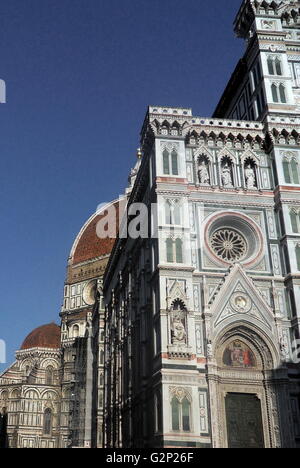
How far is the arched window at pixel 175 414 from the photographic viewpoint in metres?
24.2

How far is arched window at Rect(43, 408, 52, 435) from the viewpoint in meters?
63.7

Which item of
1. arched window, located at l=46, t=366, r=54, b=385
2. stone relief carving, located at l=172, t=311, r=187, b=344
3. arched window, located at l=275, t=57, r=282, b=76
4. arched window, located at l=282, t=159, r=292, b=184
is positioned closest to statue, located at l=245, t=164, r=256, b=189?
arched window, located at l=282, t=159, r=292, b=184

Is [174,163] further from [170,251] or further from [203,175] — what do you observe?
[170,251]

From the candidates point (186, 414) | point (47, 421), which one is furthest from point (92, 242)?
point (186, 414)

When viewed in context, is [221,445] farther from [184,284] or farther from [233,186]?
[233,186]

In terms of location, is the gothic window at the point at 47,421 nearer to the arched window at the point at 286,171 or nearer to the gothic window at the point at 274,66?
the arched window at the point at 286,171

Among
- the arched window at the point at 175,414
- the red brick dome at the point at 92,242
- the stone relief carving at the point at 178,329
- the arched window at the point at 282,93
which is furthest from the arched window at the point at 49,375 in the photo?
the arched window at the point at 282,93

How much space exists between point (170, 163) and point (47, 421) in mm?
44042

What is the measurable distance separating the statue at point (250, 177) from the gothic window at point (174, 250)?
5746 millimetres

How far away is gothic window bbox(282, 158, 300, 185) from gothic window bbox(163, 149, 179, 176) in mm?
6008

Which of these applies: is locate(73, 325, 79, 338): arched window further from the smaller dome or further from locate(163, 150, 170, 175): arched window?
locate(163, 150, 170, 175): arched window

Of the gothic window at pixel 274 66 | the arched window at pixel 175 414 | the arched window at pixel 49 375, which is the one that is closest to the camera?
the arched window at pixel 175 414

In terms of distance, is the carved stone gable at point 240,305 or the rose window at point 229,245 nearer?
the carved stone gable at point 240,305

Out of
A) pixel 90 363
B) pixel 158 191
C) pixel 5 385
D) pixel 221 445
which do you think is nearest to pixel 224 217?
pixel 158 191
